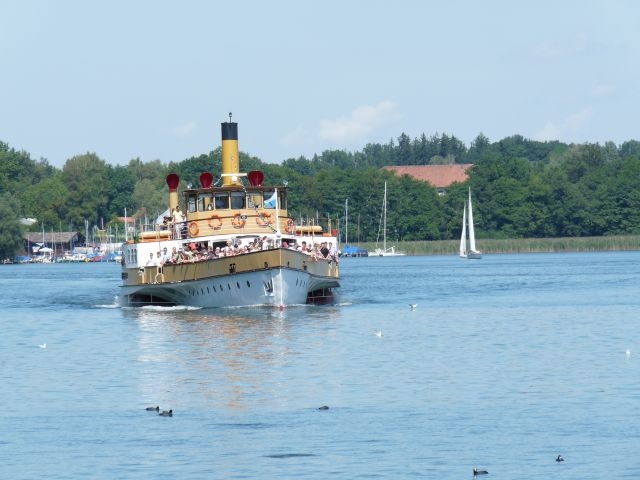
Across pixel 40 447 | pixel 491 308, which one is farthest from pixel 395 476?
pixel 491 308

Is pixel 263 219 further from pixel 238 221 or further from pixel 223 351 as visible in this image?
pixel 223 351

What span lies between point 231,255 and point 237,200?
8189mm

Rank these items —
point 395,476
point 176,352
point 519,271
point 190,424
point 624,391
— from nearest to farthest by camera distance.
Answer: point 395,476, point 190,424, point 624,391, point 176,352, point 519,271

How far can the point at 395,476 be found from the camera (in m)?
32.4

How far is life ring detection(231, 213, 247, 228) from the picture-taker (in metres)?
82.1

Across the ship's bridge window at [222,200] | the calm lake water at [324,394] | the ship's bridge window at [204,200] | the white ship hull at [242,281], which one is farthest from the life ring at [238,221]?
the calm lake water at [324,394]

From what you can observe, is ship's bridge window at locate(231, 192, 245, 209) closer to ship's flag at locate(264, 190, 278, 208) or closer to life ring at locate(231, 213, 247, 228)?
life ring at locate(231, 213, 247, 228)

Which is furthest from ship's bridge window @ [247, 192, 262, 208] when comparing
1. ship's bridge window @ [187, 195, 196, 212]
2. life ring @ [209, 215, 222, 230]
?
ship's bridge window @ [187, 195, 196, 212]

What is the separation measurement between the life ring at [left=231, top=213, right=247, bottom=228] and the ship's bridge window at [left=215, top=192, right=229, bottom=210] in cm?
111

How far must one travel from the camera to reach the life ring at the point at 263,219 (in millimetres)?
82312

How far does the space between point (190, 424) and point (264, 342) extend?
21163mm

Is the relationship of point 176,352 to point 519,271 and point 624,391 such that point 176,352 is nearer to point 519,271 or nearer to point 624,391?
point 624,391

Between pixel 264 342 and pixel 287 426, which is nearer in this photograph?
pixel 287 426

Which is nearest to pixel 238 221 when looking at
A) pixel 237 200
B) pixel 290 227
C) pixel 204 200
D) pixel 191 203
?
pixel 237 200
